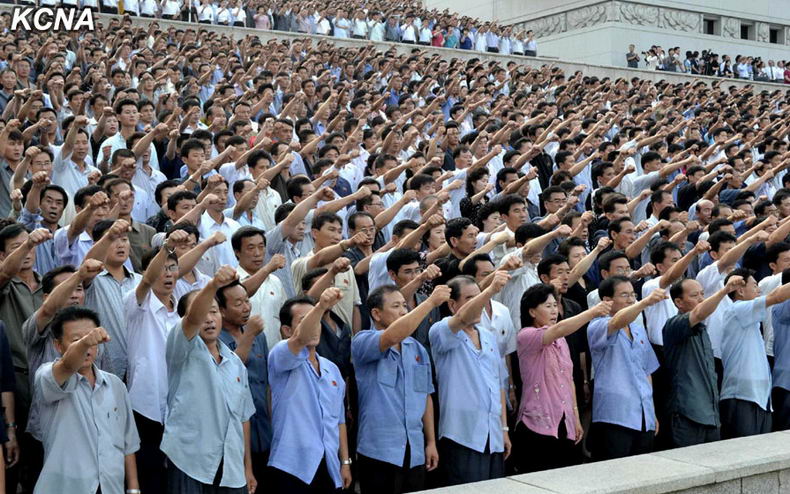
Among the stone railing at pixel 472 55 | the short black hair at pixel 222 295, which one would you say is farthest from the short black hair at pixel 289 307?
the stone railing at pixel 472 55

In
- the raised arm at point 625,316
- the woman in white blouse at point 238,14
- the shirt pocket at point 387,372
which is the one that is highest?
the woman in white blouse at point 238,14

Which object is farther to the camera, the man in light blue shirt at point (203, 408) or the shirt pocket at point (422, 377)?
the shirt pocket at point (422, 377)

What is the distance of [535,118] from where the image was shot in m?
14.9

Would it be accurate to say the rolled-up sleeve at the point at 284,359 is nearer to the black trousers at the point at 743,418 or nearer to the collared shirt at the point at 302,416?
the collared shirt at the point at 302,416

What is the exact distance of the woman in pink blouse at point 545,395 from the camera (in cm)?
629

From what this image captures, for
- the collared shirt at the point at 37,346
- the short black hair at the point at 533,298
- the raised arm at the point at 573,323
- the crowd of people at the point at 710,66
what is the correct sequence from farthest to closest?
the crowd of people at the point at 710,66, the short black hair at the point at 533,298, the raised arm at the point at 573,323, the collared shirt at the point at 37,346

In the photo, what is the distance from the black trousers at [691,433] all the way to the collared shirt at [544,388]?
0.85m

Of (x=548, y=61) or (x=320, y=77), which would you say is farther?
(x=548, y=61)

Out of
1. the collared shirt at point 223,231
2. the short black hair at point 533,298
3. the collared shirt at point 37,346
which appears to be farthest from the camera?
the collared shirt at point 223,231

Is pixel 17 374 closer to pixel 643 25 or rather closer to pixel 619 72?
pixel 619 72

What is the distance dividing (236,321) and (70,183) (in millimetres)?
4070

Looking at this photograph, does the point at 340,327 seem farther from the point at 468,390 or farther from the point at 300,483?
the point at 300,483

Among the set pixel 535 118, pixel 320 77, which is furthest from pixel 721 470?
pixel 320 77

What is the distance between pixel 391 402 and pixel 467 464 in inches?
24.6
